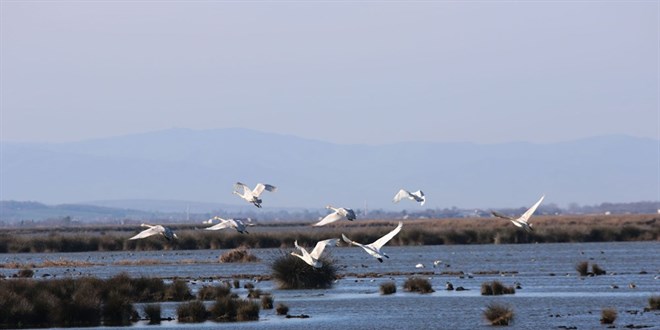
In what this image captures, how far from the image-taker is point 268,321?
1617 inches

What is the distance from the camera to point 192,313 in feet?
136

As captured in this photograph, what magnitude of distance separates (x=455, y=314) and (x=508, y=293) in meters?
7.87

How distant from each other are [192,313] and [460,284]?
16.9m

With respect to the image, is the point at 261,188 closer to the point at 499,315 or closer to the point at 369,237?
the point at 499,315

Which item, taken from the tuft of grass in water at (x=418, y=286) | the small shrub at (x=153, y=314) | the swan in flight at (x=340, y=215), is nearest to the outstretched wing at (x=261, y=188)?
the swan in flight at (x=340, y=215)

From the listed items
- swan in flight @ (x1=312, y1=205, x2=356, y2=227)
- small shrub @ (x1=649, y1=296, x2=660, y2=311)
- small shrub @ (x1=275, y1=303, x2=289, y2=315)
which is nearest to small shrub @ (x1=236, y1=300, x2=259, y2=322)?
small shrub @ (x1=275, y1=303, x2=289, y2=315)

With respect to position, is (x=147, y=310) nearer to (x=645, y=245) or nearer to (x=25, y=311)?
(x=25, y=311)

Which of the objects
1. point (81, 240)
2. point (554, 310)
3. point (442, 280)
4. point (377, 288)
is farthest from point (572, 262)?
point (81, 240)

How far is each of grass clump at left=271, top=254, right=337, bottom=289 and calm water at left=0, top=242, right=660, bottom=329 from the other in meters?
0.71

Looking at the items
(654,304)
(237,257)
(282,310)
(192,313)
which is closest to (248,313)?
(282,310)

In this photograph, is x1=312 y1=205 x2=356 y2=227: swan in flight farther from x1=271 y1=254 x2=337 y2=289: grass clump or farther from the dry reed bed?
the dry reed bed

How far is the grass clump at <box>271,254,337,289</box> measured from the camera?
53.2 meters

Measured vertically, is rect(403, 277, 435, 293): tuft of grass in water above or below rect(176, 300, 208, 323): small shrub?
above

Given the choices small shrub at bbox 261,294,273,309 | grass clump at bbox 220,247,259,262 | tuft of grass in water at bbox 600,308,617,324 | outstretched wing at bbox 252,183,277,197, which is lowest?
tuft of grass in water at bbox 600,308,617,324
